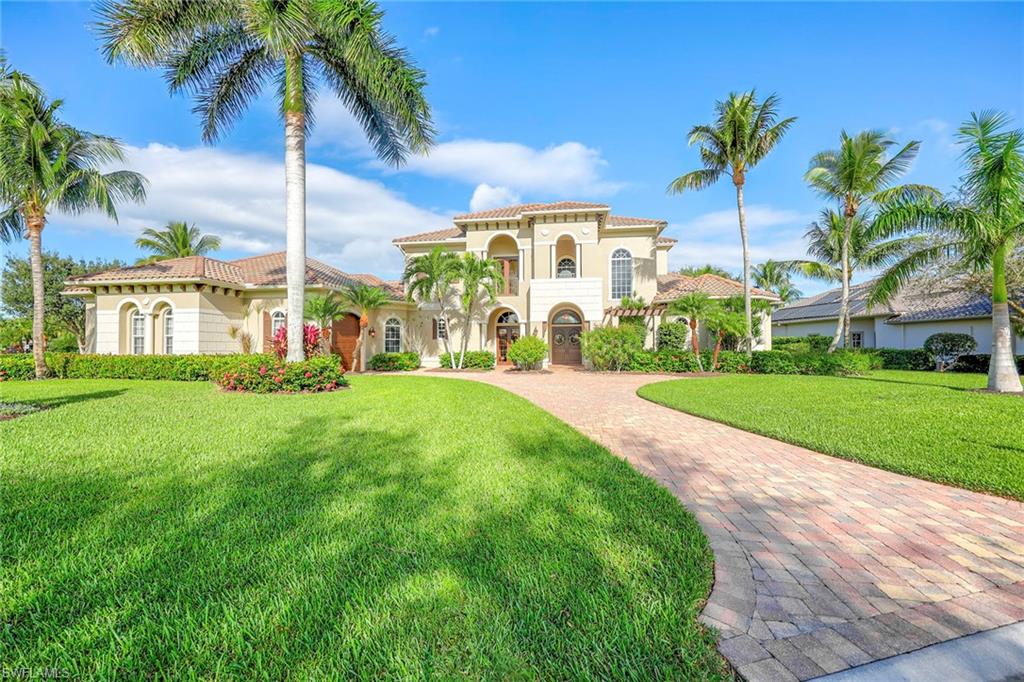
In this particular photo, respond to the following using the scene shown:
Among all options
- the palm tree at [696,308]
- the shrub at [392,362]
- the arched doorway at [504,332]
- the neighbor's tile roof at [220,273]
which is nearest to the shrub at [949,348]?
the palm tree at [696,308]

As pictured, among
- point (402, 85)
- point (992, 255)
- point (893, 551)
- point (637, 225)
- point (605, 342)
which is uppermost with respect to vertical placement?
point (402, 85)

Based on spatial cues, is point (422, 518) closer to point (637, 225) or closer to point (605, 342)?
point (605, 342)

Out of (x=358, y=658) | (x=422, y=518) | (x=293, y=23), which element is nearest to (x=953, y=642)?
(x=358, y=658)

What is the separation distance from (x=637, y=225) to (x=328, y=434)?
19.1m

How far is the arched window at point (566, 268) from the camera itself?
886 inches

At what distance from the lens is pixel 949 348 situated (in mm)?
19219

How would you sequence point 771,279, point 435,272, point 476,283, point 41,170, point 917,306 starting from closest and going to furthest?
point 41,170 → point 435,272 → point 476,283 → point 917,306 → point 771,279

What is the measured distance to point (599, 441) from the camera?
639 centimetres

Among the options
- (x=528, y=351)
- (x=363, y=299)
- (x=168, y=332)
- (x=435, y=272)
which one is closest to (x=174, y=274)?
(x=168, y=332)

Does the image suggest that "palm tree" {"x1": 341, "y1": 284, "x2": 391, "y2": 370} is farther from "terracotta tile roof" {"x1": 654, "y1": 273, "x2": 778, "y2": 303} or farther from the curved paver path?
the curved paver path

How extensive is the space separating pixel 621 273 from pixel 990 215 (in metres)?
13.2

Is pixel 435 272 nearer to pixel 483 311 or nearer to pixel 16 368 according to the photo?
pixel 483 311

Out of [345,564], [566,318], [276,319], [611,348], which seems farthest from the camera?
[566,318]

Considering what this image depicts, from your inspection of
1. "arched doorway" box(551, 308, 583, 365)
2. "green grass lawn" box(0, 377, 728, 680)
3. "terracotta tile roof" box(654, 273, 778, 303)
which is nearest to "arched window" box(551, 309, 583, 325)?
"arched doorway" box(551, 308, 583, 365)
